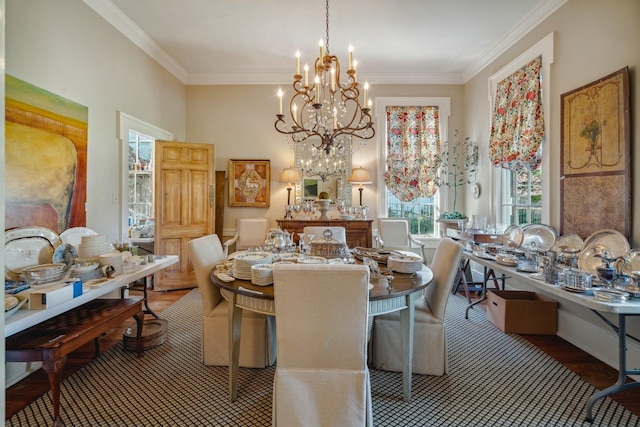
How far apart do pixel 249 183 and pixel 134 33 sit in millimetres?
2484

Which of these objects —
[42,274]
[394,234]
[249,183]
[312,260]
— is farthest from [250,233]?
[42,274]

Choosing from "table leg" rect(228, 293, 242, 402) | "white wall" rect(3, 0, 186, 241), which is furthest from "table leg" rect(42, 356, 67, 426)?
"white wall" rect(3, 0, 186, 241)

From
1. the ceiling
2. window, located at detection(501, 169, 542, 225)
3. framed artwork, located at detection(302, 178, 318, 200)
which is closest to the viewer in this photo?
the ceiling

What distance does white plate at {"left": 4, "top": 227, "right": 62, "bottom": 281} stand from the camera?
2.03 meters

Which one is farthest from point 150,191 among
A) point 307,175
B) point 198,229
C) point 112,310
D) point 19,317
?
point 19,317

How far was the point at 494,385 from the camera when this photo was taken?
221 centimetres

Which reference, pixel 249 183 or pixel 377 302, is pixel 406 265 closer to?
pixel 377 302

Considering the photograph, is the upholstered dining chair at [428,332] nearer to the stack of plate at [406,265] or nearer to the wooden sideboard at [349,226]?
the stack of plate at [406,265]

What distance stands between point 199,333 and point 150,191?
11.5ft

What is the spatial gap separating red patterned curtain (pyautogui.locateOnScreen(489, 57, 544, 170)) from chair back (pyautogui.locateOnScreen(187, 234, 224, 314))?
11.4 ft

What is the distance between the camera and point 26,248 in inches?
84.7

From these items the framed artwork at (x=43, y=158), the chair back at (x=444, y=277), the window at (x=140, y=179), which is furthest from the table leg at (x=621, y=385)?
the window at (x=140, y=179)

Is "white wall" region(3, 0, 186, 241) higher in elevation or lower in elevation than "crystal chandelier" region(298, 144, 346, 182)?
higher

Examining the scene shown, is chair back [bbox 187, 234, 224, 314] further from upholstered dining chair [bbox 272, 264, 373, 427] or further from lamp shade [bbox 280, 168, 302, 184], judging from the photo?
lamp shade [bbox 280, 168, 302, 184]
